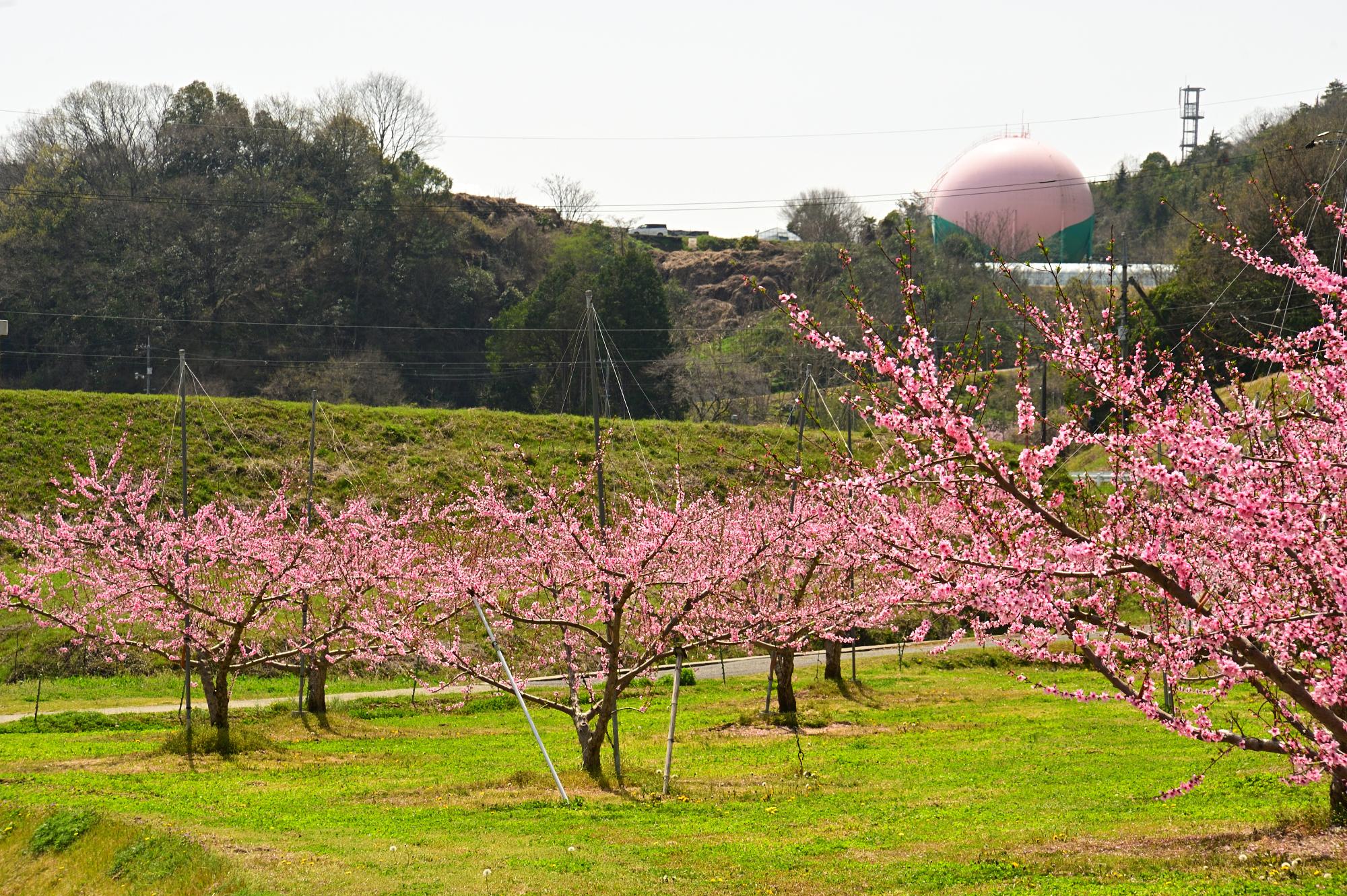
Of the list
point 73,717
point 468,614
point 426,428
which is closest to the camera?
point 73,717

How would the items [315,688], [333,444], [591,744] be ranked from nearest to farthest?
[591,744] < [315,688] < [333,444]

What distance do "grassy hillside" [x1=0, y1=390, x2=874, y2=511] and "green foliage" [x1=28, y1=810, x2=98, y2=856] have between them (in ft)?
80.2

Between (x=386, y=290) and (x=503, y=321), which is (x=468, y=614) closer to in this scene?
(x=503, y=321)

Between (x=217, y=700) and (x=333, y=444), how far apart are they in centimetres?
2713

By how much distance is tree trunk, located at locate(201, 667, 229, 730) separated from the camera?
1933 cm

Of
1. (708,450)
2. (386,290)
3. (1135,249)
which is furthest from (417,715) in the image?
(1135,249)

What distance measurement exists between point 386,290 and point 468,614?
40.5 meters

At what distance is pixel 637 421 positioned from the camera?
177 feet

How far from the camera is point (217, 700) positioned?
19469mm

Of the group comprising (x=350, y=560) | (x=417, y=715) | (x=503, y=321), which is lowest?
(x=417, y=715)

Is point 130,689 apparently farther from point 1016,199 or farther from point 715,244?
point 715,244

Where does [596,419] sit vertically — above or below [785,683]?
above

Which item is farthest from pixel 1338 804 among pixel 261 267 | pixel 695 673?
pixel 261 267

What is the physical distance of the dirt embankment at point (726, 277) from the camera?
87.0m
